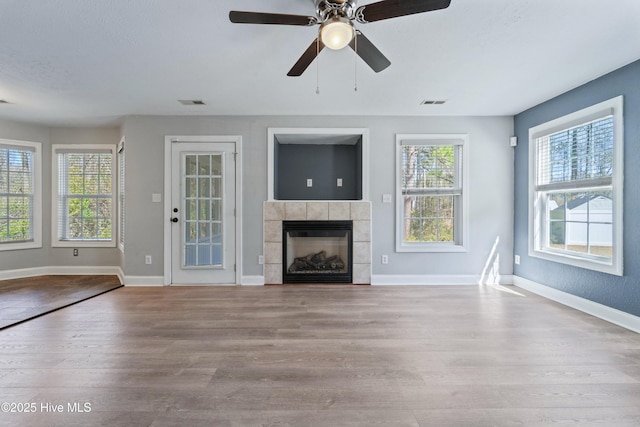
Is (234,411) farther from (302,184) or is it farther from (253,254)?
(302,184)

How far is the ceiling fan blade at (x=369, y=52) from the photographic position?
1850 mm

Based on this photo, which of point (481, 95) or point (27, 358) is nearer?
point (27, 358)

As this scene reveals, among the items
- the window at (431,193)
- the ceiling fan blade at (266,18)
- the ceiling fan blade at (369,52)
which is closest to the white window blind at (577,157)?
the window at (431,193)

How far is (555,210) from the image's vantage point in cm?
345

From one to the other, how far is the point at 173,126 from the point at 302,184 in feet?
6.52

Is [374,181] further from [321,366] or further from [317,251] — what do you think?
[321,366]

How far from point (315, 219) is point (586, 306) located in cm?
310

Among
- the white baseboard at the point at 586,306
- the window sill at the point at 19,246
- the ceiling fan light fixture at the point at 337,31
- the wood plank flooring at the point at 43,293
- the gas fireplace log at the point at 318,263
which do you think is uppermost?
the ceiling fan light fixture at the point at 337,31

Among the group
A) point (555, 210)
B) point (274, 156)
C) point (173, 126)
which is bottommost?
point (555, 210)

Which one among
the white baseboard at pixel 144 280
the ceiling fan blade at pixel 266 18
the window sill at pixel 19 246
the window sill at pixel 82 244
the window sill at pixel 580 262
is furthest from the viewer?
the window sill at pixel 82 244

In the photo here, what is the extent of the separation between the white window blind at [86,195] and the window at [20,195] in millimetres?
288

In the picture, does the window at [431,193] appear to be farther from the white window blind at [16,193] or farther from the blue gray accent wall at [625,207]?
the white window blind at [16,193]

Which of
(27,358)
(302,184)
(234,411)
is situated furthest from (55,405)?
(302,184)

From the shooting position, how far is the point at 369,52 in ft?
6.43
